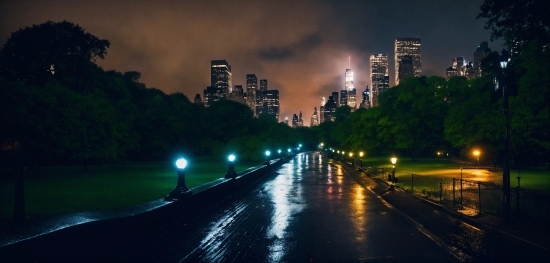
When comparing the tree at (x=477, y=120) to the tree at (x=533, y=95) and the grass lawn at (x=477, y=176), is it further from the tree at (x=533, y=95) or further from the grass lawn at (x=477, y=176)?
the tree at (x=533, y=95)

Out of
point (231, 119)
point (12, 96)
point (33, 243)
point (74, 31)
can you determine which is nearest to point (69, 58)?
point (74, 31)

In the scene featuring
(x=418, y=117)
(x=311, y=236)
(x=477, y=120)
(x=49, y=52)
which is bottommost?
(x=311, y=236)

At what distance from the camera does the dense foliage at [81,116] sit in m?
30.3

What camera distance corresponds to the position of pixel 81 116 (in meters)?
39.5

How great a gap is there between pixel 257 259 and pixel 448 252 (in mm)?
4279

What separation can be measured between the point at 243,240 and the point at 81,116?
1384 inches

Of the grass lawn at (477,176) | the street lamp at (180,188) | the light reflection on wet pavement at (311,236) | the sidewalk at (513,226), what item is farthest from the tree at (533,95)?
the street lamp at (180,188)

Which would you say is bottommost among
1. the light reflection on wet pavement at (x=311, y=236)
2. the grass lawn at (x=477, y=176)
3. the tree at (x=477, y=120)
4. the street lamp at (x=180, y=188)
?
the grass lawn at (x=477, y=176)

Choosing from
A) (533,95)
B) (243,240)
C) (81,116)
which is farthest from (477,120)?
(81,116)

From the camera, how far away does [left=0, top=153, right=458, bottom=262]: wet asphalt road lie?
740cm

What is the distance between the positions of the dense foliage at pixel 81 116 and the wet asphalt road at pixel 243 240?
7219 mm

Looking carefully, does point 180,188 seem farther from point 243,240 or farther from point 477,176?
point 477,176

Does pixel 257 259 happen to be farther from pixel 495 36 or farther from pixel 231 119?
pixel 231 119

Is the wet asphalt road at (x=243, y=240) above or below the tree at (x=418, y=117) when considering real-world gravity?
below
